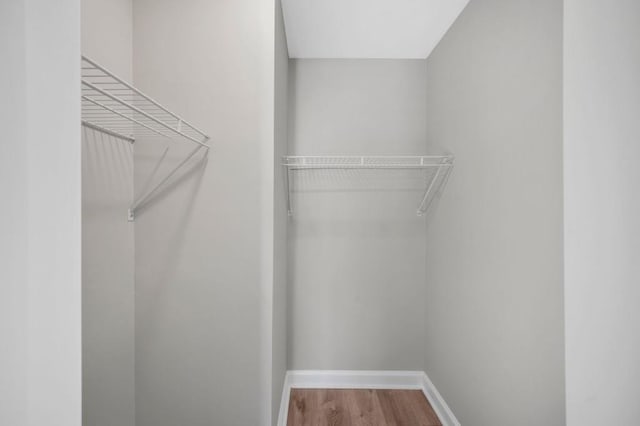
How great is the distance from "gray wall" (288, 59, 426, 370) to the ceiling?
109 millimetres

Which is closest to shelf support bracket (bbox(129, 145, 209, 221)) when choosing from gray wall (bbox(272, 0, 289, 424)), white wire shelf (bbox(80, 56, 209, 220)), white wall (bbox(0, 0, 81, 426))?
white wire shelf (bbox(80, 56, 209, 220))

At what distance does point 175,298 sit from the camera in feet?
4.18

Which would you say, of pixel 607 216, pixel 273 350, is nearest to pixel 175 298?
pixel 273 350

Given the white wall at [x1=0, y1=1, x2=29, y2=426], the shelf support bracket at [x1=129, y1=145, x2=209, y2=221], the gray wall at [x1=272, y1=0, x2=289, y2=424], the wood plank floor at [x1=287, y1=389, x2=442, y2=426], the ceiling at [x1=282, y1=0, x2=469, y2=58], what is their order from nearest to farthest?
1. the white wall at [x1=0, y1=1, x2=29, y2=426]
2. the shelf support bracket at [x1=129, y1=145, x2=209, y2=221]
3. the gray wall at [x1=272, y1=0, x2=289, y2=424]
4. the ceiling at [x1=282, y1=0, x2=469, y2=58]
5. the wood plank floor at [x1=287, y1=389, x2=442, y2=426]

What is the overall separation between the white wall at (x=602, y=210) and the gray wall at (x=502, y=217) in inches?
1.5

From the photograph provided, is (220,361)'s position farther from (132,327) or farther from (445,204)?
(445,204)

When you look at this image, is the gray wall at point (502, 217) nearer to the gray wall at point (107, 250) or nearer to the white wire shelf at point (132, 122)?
the white wire shelf at point (132, 122)

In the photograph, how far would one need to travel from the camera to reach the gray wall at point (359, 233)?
6.85 ft

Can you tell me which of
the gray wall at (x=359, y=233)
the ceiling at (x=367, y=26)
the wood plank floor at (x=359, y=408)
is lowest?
the wood plank floor at (x=359, y=408)

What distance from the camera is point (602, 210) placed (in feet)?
2.89

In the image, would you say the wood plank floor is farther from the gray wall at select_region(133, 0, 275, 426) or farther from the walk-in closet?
the gray wall at select_region(133, 0, 275, 426)

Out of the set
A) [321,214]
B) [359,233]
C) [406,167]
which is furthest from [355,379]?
[406,167]

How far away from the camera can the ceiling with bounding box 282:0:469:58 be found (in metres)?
1.58

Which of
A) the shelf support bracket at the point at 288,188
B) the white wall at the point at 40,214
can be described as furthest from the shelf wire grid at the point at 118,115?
the white wall at the point at 40,214
